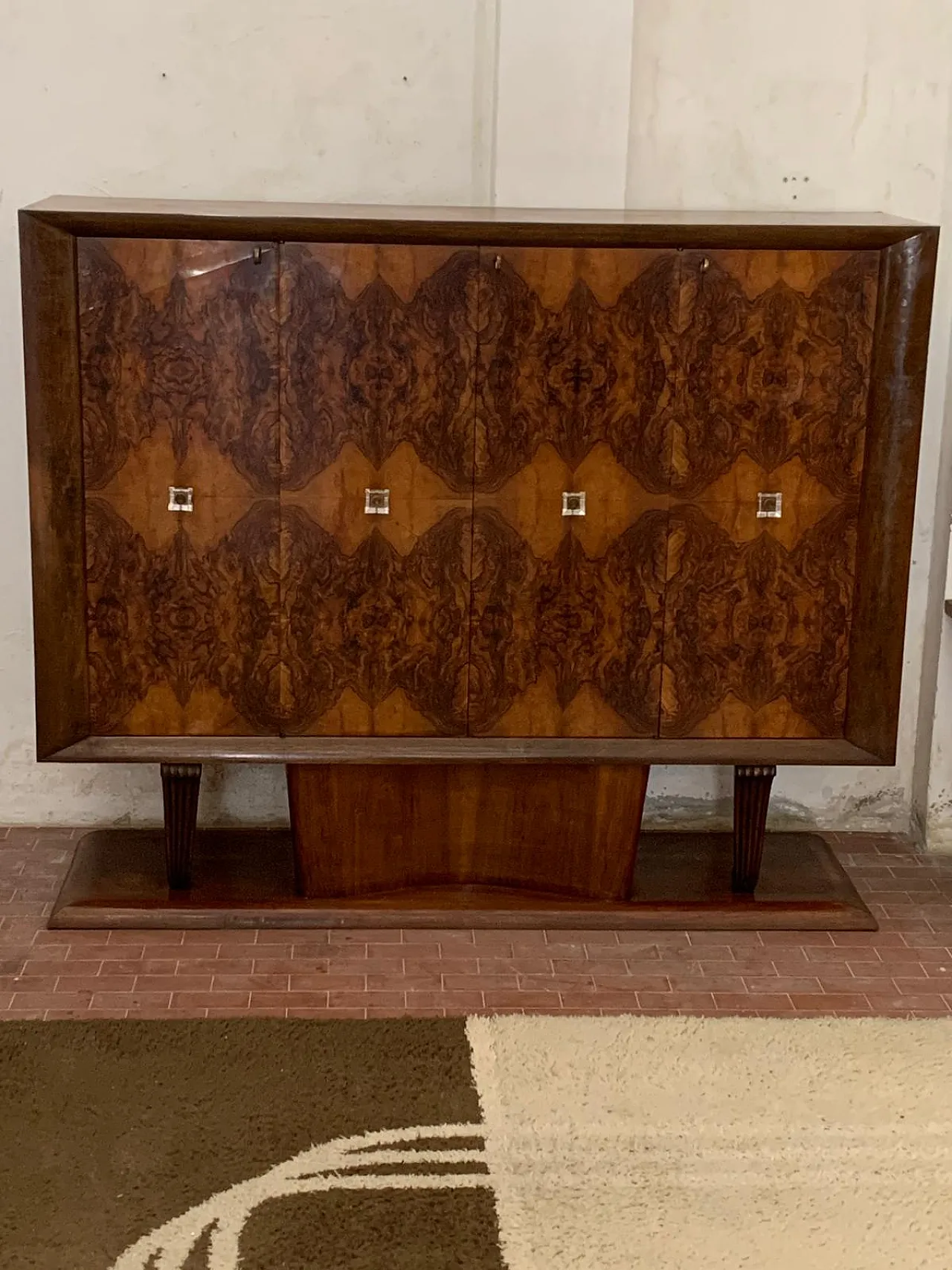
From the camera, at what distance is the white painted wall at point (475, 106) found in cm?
370

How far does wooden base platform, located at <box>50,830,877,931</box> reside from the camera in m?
3.54

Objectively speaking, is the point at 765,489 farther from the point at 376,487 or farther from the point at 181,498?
the point at 181,498

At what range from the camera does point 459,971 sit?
3365 mm

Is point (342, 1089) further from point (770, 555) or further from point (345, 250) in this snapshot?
point (345, 250)

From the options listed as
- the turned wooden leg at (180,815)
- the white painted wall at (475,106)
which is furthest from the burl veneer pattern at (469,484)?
the white painted wall at (475,106)

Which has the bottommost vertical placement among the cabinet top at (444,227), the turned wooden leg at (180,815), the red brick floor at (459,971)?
the red brick floor at (459,971)

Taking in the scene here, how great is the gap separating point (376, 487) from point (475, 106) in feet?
3.53

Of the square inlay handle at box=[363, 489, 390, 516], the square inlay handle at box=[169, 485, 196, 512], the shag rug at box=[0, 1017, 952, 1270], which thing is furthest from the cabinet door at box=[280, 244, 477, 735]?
the shag rug at box=[0, 1017, 952, 1270]

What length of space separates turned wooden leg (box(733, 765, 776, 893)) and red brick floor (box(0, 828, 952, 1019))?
167 millimetres

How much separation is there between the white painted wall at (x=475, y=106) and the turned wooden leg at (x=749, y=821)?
1103 mm

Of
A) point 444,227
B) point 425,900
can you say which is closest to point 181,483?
point 444,227

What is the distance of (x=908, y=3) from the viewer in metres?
3.78

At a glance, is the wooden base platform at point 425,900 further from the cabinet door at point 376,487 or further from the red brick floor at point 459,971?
the cabinet door at point 376,487

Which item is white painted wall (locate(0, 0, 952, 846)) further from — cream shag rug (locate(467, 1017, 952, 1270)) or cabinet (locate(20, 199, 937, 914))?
cream shag rug (locate(467, 1017, 952, 1270))
